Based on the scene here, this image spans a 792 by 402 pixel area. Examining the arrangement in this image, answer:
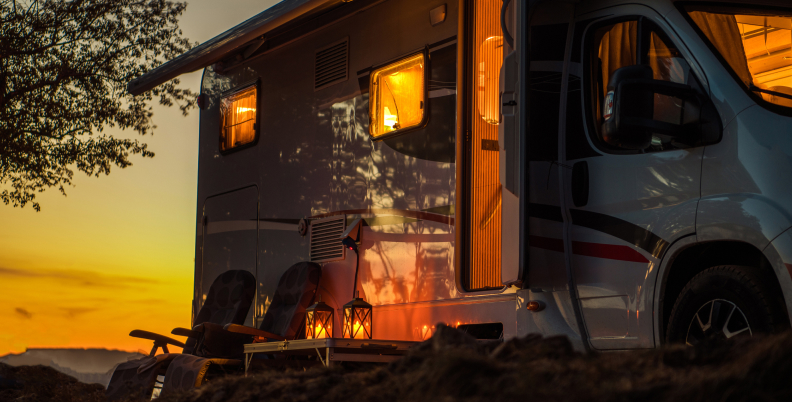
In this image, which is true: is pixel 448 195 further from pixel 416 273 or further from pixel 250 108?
pixel 250 108

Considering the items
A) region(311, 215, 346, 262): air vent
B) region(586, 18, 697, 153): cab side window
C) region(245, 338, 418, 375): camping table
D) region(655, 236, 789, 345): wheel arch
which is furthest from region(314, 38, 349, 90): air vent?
region(655, 236, 789, 345): wheel arch

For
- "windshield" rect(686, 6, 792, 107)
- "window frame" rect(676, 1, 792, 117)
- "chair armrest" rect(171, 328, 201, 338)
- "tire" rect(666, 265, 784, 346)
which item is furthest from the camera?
"chair armrest" rect(171, 328, 201, 338)

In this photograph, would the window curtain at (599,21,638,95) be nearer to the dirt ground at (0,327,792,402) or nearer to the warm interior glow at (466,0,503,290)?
the warm interior glow at (466,0,503,290)

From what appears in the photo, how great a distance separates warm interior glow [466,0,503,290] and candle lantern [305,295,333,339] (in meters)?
1.45

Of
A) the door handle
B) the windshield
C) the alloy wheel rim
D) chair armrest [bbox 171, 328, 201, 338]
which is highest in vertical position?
the windshield

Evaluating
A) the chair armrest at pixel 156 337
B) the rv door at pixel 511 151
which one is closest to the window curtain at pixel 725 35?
the rv door at pixel 511 151

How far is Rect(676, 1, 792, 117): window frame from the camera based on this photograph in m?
3.63

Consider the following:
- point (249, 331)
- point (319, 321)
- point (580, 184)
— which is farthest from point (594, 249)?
point (249, 331)

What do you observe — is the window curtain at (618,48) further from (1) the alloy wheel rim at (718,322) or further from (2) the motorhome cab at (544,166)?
(1) the alloy wheel rim at (718,322)

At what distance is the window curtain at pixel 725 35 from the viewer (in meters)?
3.84

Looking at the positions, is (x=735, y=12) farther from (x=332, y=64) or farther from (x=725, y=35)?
(x=332, y=64)

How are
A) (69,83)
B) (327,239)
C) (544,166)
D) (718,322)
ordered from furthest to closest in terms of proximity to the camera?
(69,83), (327,239), (544,166), (718,322)

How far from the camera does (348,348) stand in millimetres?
5074

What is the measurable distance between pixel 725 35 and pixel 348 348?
9.36 ft
